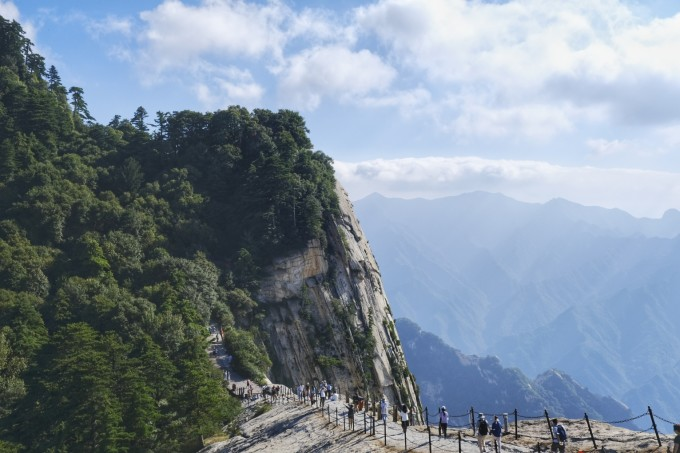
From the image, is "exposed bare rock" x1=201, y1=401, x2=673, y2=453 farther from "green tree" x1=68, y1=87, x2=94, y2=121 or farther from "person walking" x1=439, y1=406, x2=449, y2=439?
"green tree" x1=68, y1=87, x2=94, y2=121

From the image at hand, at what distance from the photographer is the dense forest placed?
32.0 meters

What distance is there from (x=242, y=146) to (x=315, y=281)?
2311 centimetres

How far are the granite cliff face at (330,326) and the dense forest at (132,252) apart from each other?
99.6 inches

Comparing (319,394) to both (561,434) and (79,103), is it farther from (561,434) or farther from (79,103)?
(79,103)

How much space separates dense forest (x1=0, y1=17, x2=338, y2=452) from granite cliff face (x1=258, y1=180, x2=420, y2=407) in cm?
253

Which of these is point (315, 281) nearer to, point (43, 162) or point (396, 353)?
point (396, 353)

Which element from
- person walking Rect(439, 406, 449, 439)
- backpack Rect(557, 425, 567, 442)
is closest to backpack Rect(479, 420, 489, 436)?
backpack Rect(557, 425, 567, 442)

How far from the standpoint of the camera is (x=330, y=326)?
2263 inches

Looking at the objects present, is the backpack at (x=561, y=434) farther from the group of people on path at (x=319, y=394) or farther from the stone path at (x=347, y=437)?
the group of people on path at (x=319, y=394)

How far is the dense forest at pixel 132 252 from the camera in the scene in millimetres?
32031

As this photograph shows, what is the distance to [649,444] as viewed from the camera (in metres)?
18.5

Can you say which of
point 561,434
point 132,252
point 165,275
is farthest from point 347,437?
point 132,252

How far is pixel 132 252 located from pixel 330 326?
21987mm

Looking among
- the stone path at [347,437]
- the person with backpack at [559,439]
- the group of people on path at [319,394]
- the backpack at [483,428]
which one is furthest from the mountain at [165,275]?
the person with backpack at [559,439]
